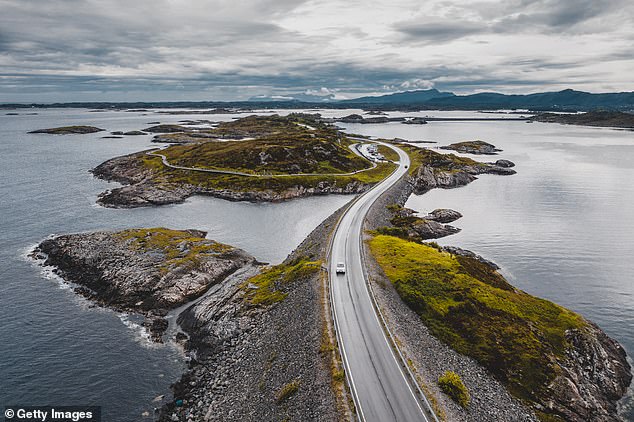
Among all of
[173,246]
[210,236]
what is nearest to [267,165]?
[210,236]

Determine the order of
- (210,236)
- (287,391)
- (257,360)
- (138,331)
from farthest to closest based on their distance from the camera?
(210,236) → (138,331) → (257,360) → (287,391)

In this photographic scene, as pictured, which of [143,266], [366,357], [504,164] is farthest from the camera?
[504,164]

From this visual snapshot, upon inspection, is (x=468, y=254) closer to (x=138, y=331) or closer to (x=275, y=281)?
(x=275, y=281)

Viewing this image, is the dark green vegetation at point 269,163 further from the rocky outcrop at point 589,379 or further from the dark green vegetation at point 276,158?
the rocky outcrop at point 589,379

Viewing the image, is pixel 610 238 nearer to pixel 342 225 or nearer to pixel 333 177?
pixel 342 225

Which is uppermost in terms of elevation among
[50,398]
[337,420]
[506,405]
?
[337,420]

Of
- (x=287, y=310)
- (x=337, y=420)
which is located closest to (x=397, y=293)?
(x=287, y=310)

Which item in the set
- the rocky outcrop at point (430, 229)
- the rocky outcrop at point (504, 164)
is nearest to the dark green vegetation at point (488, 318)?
the rocky outcrop at point (430, 229)
